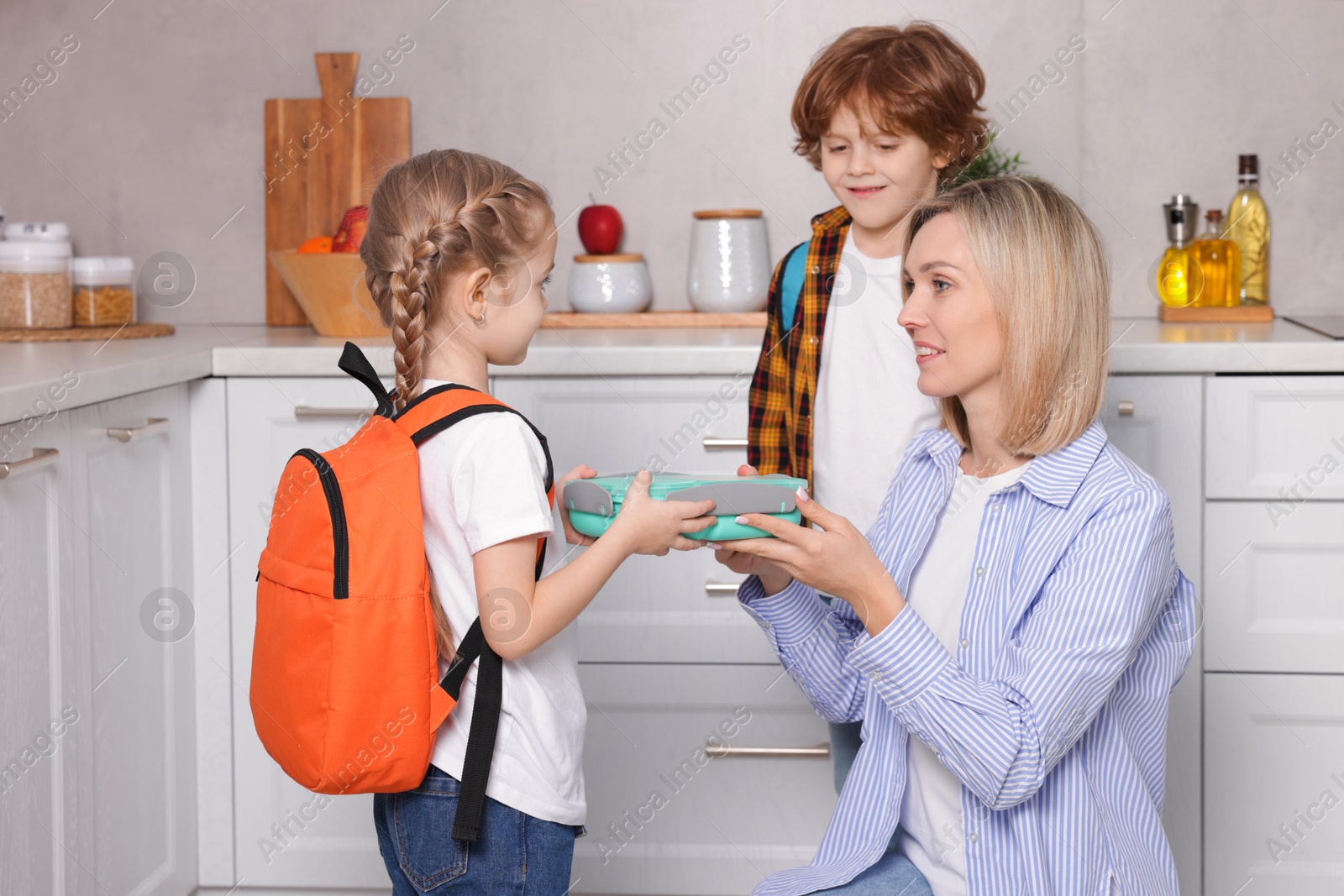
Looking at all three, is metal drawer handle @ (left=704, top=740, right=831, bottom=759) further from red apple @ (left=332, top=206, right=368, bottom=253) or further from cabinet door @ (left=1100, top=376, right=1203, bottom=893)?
red apple @ (left=332, top=206, right=368, bottom=253)

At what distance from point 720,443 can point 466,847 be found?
2.59ft

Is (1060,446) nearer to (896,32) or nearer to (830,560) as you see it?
(830,560)

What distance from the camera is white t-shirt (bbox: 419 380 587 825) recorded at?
92cm

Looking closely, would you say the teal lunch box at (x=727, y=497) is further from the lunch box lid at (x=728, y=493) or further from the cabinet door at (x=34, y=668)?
the cabinet door at (x=34, y=668)

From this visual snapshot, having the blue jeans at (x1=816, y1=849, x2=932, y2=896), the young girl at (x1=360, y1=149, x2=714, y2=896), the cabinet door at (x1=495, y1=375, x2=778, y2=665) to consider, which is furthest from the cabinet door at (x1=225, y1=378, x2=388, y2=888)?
the blue jeans at (x1=816, y1=849, x2=932, y2=896)

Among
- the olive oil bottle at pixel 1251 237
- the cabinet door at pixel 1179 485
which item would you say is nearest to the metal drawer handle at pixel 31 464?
the cabinet door at pixel 1179 485

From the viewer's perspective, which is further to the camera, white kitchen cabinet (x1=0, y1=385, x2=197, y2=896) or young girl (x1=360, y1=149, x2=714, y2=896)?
white kitchen cabinet (x1=0, y1=385, x2=197, y2=896)

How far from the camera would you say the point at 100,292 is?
1873 mm

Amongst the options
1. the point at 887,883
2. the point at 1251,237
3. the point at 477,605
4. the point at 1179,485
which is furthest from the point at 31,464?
the point at 1251,237

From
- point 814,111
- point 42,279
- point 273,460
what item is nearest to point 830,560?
point 814,111

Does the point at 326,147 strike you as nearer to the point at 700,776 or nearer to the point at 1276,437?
the point at 700,776

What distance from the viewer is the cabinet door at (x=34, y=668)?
4.07 ft

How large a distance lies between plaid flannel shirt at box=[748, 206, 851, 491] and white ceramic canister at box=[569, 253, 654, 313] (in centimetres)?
58

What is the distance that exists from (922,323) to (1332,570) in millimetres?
929
